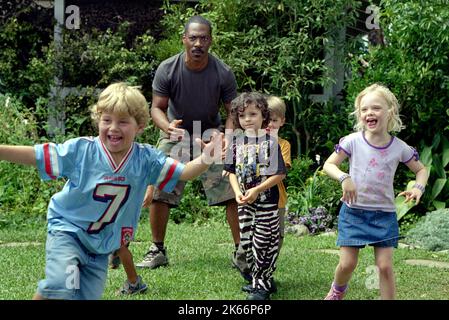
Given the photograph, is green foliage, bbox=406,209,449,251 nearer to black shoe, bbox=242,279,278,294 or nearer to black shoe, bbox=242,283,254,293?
black shoe, bbox=242,279,278,294

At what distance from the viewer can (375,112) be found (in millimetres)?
4742

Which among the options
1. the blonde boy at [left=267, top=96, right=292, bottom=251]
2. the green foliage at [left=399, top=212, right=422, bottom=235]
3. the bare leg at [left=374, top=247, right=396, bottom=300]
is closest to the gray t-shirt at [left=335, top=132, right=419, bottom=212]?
the bare leg at [left=374, top=247, right=396, bottom=300]

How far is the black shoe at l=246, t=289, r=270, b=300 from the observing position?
201 inches

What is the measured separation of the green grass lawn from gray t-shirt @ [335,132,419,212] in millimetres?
846

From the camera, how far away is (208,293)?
5.35m

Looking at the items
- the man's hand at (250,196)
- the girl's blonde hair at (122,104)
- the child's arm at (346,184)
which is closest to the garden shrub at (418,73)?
the man's hand at (250,196)

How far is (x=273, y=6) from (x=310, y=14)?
48cm

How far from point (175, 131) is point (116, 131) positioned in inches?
67.4

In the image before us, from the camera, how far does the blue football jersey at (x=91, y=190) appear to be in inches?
158

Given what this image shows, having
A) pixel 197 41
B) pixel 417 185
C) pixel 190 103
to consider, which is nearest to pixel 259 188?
pixel 417 185

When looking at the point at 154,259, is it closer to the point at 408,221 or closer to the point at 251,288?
the point at 251,288

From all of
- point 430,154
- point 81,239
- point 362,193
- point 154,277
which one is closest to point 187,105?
point 154,277

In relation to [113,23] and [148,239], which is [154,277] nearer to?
[148,239]

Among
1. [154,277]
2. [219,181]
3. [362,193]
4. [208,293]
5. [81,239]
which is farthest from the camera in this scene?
[219,181]
